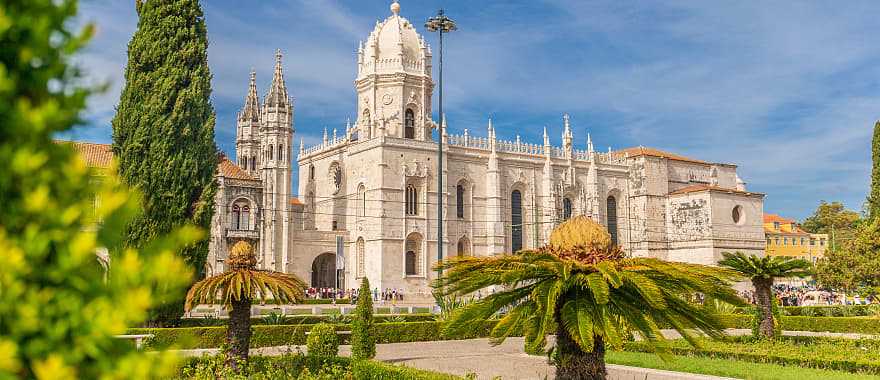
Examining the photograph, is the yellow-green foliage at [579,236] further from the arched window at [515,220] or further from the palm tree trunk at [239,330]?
the arched window at [515,220]

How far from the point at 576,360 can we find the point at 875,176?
46.6m

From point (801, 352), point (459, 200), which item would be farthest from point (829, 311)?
point (459, 200)

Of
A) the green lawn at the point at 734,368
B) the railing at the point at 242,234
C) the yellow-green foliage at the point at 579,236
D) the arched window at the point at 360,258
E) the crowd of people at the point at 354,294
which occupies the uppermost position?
the railing at the point at 242,234

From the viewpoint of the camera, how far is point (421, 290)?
47.7 m

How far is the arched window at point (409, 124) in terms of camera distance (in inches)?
2015

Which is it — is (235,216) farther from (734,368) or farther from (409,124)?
(734,368)

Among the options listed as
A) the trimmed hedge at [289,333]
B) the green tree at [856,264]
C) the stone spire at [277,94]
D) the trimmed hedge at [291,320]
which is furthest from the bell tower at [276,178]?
the green tree at [856,264]

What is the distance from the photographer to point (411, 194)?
49125 mm

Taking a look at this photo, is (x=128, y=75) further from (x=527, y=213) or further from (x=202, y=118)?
(x=527, y=213)

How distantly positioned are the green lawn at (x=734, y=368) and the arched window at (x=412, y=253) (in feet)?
100

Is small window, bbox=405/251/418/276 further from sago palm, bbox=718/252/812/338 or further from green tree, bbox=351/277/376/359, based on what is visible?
green tree, bbox=351/277/376/359

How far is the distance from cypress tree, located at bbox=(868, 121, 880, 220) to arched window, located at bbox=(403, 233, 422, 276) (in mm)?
28120

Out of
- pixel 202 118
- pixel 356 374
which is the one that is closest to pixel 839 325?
pixel 356 374

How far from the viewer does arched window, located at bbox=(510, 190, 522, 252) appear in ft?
175
